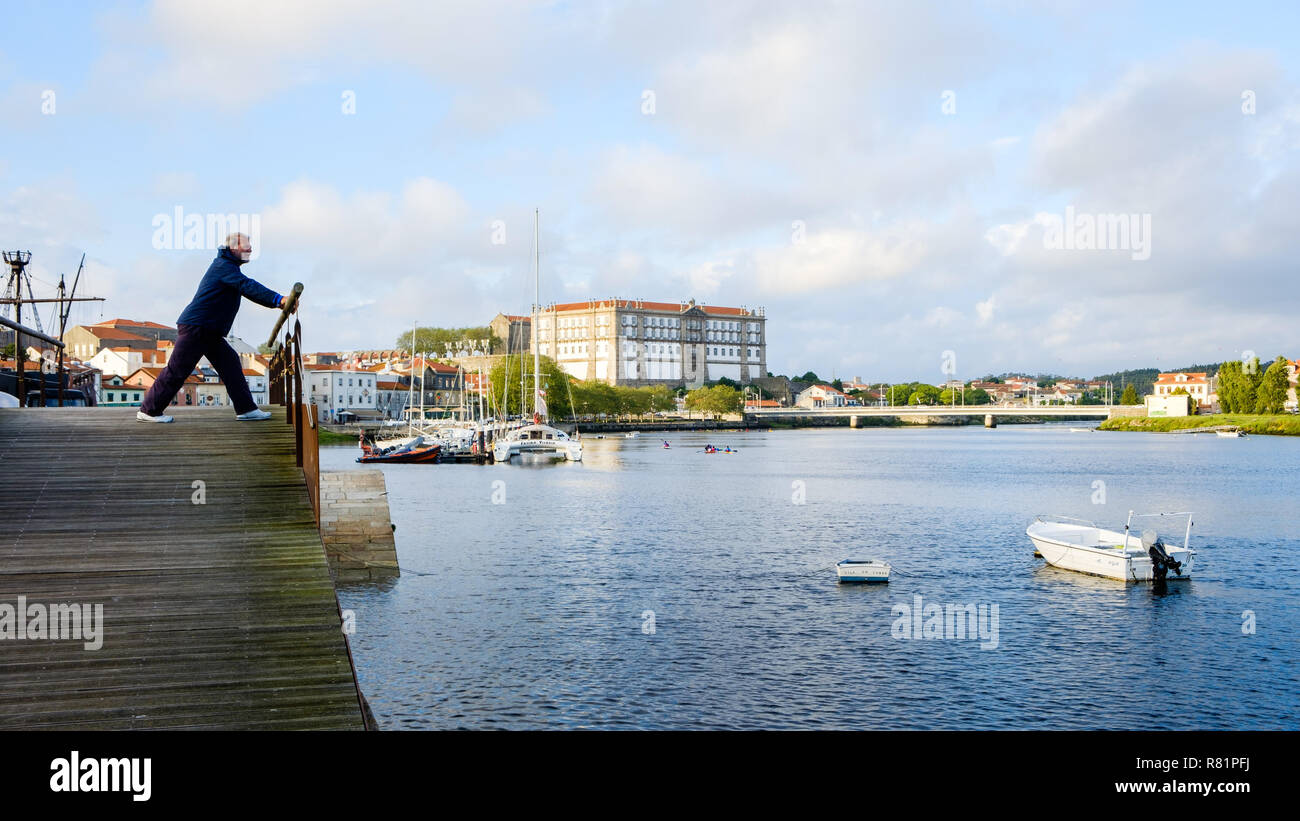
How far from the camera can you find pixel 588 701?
17.3 m

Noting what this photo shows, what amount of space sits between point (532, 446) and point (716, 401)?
96.8 metres

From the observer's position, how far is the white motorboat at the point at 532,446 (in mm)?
86625

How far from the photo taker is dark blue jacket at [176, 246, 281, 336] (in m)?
11.1

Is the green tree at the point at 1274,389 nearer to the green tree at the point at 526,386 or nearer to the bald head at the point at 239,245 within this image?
the green tree at the point at 526,386

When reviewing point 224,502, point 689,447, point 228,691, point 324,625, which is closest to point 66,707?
point 228,691

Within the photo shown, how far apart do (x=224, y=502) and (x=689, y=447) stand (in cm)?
10659

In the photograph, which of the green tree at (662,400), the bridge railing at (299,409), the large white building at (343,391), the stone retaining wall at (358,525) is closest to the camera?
the bridge railing at (299,409)

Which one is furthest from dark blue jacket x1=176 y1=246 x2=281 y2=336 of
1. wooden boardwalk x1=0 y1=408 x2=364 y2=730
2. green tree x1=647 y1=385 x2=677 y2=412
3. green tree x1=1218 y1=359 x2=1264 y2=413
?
green tree x1=647 y1=385 x2=677 y2=412

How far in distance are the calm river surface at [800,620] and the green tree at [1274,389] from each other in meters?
91.8

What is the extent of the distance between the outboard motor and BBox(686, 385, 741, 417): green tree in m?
153

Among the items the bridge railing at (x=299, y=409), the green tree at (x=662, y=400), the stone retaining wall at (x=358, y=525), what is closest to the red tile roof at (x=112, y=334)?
the green tree at (x=662, y=400)

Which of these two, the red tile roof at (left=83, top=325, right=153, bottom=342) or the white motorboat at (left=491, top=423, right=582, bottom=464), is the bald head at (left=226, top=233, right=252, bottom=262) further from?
the red tile roof at (left=83, top=325, right=153, bottom=342)

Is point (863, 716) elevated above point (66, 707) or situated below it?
below
